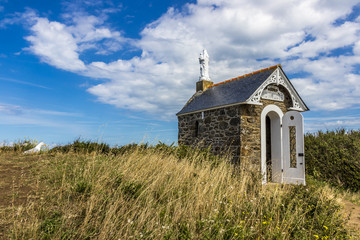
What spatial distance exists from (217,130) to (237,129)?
139 cm

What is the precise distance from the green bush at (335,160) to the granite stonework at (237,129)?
12.1 ft

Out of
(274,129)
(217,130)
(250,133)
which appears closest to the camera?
(250,133)

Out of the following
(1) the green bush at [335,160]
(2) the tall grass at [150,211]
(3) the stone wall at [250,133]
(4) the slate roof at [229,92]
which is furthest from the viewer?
(1) the green bush at [335,160]

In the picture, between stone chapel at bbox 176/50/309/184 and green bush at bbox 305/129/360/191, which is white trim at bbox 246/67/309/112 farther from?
green bush at bbox 305/129/360/191

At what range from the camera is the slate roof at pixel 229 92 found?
11461mm

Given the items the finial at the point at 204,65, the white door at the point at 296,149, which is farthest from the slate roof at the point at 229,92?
the white door at the point at 296,149

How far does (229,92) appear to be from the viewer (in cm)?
1266

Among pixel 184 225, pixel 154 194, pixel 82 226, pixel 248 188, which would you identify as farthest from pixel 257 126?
pixel 82 226

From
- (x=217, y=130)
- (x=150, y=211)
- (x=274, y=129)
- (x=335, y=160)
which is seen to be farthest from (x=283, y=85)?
(x=150, y=211)

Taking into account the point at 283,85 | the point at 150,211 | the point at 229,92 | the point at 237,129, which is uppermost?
the point at 283,85

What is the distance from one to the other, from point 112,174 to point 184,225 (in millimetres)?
2321

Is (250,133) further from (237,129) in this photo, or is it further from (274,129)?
(274,129)

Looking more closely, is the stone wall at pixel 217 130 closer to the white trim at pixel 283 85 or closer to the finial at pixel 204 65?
the white trim at pixel 283 85

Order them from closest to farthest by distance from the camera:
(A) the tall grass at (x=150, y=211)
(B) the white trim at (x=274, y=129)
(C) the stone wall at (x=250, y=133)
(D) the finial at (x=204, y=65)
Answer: (A) the tall grass at (x=150, y=211) → (C) the stone wall at (x=250, y=133) → (B) the white trim at (x=274, y=129) → (D) the finial at (x=204, y=65)
